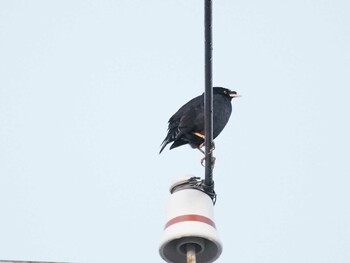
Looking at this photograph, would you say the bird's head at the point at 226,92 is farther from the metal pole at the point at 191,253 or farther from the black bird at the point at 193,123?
the metal pole at the point at 191,253

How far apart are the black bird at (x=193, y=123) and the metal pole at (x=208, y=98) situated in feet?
9.31

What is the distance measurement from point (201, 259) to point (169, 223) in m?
0.21

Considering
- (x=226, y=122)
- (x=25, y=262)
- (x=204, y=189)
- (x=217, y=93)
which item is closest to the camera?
(x=25, y=262)

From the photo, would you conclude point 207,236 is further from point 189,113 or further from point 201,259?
point 189,113

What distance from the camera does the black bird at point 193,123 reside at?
6137 mm

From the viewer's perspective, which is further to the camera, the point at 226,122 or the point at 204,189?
the point at 226,122

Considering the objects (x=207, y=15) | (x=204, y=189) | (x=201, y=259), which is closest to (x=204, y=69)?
(x=207, y=15)

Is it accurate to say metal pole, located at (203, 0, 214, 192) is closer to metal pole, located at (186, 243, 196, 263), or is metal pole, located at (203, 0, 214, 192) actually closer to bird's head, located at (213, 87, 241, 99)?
metal pole, located at (186, 243, 196, 263)

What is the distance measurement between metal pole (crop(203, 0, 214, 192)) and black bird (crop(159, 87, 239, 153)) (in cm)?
284

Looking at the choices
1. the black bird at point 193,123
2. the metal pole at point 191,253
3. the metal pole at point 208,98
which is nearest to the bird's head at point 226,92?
the black bird at point 193,123

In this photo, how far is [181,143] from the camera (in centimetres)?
649

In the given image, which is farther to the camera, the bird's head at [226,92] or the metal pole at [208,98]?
the bird's head at [226,92]

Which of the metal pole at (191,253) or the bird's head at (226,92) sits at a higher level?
the bird's head at (226,92)

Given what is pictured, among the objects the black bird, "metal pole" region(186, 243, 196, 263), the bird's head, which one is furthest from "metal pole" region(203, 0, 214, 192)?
the bird's head
